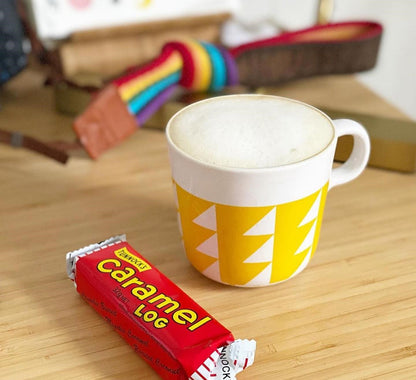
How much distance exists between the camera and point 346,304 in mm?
390

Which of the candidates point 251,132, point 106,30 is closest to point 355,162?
point 251,132

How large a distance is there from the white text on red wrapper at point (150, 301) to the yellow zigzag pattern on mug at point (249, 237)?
0.16 ft

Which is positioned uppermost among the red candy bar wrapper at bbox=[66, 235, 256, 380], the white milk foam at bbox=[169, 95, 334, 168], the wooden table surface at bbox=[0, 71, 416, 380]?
the white milk foam at bbox=[169, 95, 334, 168]

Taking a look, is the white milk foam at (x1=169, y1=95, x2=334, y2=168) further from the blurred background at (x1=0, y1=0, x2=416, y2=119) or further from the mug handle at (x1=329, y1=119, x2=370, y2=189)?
the blurred background at (x1=0, y1=0, x2=416, y2=119)

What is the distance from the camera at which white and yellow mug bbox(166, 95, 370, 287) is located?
341 mm

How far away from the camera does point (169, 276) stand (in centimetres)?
42

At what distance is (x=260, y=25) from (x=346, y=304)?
1.79 feet

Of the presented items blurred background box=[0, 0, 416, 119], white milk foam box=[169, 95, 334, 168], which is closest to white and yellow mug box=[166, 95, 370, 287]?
white milk foam box=[169, 95, 334, 168]

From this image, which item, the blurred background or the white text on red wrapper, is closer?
the white text on red wrapper

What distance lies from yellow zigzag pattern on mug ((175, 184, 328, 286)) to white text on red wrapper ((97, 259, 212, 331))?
0.05 m

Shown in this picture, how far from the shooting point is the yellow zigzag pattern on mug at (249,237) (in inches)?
14.1

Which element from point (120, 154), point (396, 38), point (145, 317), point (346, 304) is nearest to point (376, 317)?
point (346, 304)

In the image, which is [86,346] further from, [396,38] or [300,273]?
[396,38]

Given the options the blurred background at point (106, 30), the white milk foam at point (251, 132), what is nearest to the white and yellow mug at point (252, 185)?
the white milk foam at point (251, 132)
